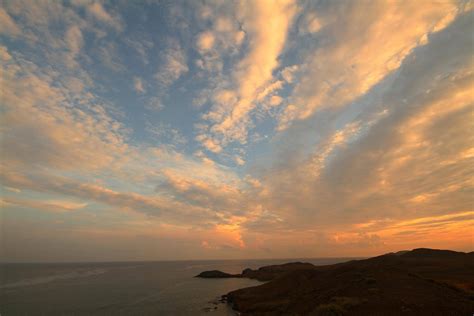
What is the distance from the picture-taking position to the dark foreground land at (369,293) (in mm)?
27625

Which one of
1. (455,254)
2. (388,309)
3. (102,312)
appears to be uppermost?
(455,254)

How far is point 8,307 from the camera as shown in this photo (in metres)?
58.6

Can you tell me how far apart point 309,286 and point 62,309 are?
5080 centimetres

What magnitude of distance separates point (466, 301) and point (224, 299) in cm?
4649

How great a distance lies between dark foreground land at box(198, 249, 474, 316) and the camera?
27625 mm

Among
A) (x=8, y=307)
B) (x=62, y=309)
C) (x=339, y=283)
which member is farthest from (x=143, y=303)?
(x=339, y=283)

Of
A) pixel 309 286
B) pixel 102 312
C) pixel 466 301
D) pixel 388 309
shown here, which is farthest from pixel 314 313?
pixel 102 312

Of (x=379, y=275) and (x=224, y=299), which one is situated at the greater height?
(x=379, y=275)

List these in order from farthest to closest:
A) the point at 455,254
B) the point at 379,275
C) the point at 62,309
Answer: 1. the point at 455,254
2. the point at 62,309
3. the point at 379,275

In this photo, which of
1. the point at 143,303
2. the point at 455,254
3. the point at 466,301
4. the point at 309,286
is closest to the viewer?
the point at 466,301

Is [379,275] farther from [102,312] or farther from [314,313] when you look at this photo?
[102,312]

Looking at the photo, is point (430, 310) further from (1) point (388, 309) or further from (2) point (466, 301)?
(2) point (466, 301)

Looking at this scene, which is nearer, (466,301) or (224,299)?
(466,301)

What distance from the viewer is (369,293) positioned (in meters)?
32.8
